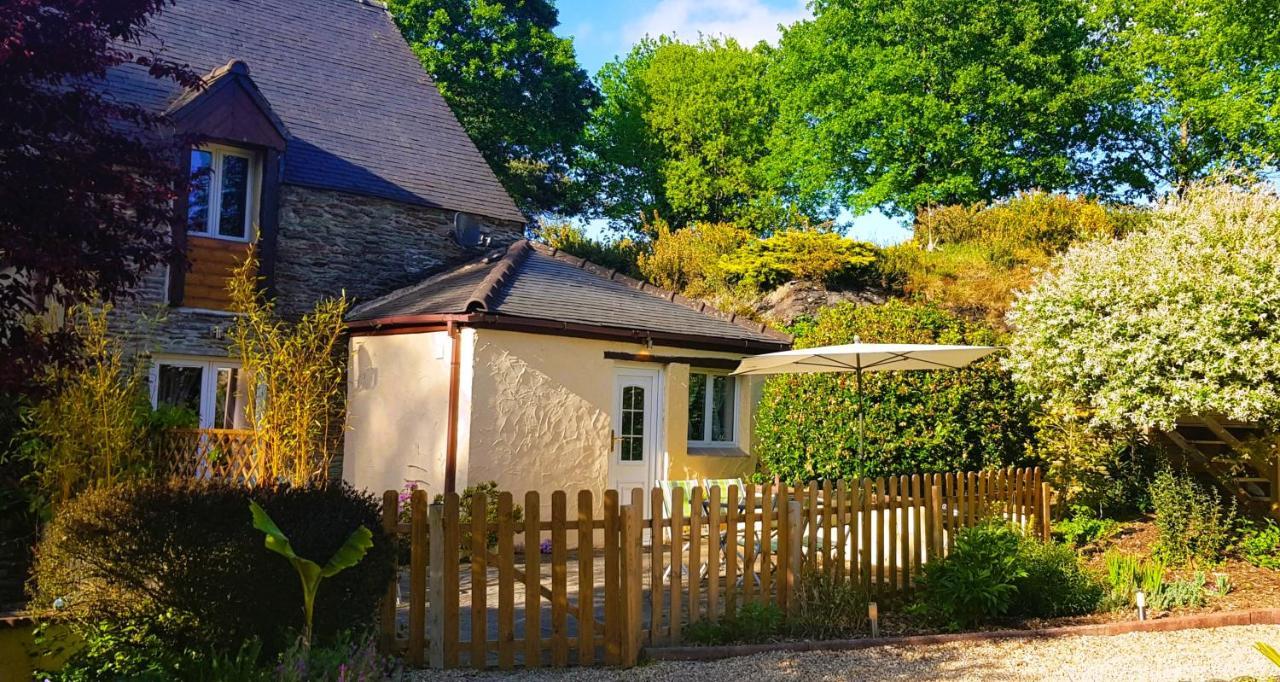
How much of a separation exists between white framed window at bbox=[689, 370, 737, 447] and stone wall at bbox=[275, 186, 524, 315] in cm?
486

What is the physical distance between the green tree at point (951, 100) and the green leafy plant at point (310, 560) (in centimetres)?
2681

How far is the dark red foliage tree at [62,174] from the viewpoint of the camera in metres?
4.98

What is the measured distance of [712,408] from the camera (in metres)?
15.4

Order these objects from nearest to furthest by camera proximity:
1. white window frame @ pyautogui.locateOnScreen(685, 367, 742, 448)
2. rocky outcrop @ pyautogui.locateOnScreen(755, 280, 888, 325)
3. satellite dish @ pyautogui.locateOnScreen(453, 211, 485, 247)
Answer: white window frame @ pyautogui.locateOnScreen(685, 367, 742, 448)
satellite dish @ pyautogui.locateOnScreen(453, 211, 485, 247)
rocky outcrop @ pyautogui.locateOnScreen(755, 280, 888, 325)

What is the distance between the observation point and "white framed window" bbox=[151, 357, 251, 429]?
1422cm

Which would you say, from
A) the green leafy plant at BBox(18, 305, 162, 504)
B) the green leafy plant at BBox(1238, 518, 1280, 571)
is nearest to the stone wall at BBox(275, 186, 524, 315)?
the green leafy plant at BBox(18, 305, 162, 504)

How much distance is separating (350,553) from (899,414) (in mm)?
8422

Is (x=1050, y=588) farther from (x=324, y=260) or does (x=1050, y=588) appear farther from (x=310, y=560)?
(x=324, y=260)

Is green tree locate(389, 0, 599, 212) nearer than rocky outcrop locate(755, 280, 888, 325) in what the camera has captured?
No

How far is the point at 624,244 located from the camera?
26.1 m

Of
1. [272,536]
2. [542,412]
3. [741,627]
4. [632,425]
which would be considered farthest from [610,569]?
[632,425]

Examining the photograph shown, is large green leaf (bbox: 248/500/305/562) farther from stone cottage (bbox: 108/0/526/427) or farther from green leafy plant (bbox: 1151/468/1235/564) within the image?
green leafy plant (bbox: 1151/468/1235/564)

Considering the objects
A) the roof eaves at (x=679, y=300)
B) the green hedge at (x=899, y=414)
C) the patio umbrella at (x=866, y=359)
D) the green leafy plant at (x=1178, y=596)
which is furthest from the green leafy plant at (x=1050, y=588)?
the roof eaves at (x=679, y=300)

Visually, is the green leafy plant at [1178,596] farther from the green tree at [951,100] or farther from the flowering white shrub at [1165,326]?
the green tree at [951,100]
